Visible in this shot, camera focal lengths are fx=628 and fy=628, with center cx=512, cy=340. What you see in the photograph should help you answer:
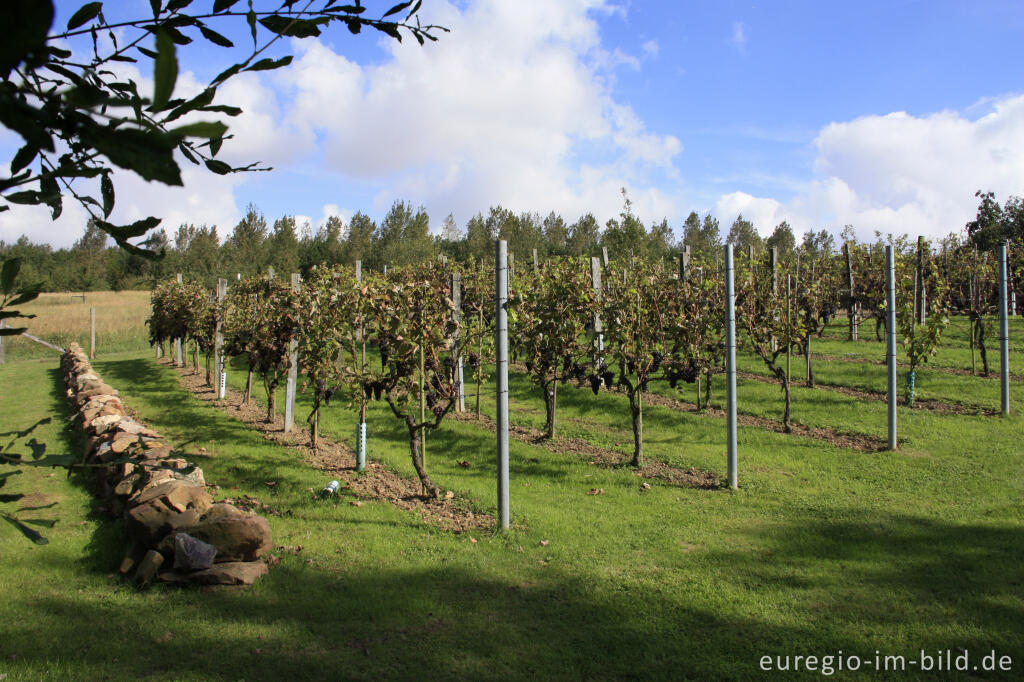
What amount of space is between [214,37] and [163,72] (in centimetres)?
79

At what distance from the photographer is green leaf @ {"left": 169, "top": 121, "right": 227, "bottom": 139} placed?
2.14 ft

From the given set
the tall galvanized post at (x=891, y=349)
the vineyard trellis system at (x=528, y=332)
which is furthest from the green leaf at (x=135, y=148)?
the tall galvanized post at (x=891, y=349)

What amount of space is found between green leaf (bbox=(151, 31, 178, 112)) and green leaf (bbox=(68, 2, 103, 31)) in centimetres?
83

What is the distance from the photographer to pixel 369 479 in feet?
25.8

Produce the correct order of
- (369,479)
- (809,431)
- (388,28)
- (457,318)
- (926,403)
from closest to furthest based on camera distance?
(388,28) → (369,479) → (457,318) → (809,431) → (926,403)

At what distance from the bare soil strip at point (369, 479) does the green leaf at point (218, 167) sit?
5354 millimetres

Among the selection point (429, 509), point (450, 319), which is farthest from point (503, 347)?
point (429, 509)

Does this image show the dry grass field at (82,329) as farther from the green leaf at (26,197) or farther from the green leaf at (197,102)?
the green leaf at (197,102)

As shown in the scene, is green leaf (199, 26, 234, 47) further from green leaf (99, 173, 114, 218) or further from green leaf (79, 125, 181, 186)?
green leaf (79, 125, 181, 186)

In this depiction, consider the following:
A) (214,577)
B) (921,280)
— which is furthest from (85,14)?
(921,280)

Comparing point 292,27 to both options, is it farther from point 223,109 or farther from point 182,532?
point 182,532

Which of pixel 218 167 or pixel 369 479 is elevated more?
pixel 218 167

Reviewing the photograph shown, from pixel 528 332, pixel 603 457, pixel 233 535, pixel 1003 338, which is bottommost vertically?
pixel 603 457

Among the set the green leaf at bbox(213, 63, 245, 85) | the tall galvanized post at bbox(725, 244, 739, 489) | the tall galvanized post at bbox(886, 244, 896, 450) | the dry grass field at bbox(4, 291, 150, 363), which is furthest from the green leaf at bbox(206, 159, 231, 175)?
the dry grass field at bbox(4, 291, 150, 363)
